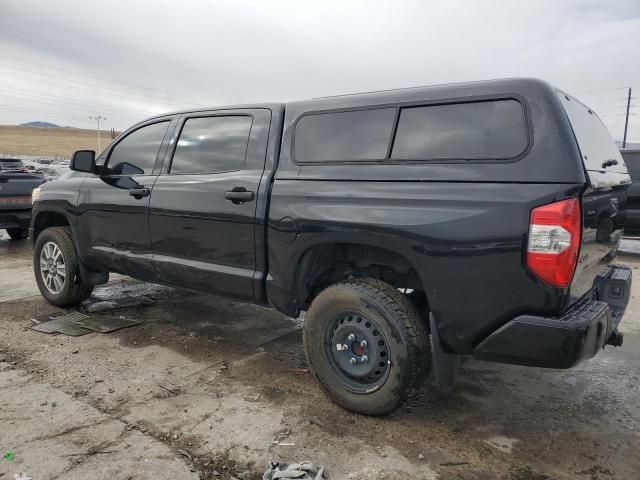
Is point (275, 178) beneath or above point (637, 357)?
above

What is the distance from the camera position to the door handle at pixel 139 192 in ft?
13.3

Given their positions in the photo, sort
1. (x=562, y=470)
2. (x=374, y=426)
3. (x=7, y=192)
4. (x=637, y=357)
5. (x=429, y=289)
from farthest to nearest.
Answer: (x=7, y=192)
(x=637, y=357)
(x=374, y=426)
(x=429, y=289)
(x=562, y=470)

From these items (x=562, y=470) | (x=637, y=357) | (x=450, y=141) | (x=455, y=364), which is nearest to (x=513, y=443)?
(x=562, y=470)

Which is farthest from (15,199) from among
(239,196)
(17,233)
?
(239,196)

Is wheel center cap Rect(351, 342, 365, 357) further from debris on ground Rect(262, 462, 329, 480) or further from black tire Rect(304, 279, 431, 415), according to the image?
debris on ground Rect(262, 462, 329, 480)

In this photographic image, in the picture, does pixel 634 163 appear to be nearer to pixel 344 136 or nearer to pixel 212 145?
pixel 344 136

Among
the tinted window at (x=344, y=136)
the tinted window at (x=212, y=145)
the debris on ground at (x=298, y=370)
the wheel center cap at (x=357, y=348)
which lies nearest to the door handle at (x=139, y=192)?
the tinted window at (x=212, y=145)

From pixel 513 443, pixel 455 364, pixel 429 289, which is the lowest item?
pixel 513 443

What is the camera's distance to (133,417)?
2914 millimetres

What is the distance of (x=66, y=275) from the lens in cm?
482

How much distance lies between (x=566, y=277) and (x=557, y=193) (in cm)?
39

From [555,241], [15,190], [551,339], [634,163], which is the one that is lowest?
[551,339]

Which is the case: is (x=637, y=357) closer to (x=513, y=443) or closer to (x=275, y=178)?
(x=513, y=443)

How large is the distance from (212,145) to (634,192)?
25.6ft
